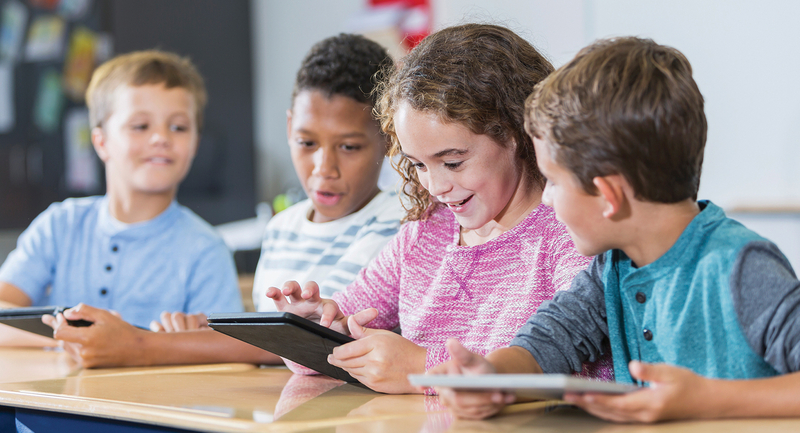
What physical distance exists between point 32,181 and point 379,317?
2.32 metres

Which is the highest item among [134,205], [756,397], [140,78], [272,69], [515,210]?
[272,69]

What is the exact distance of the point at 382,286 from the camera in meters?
1.10

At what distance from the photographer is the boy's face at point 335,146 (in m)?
1.28

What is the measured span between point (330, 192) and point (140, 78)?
612 millimetres

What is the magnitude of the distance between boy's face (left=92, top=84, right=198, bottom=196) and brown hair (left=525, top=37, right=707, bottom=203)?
1.08 m

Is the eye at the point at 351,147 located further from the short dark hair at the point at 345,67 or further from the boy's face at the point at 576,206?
the boy's face at the point at 576,206

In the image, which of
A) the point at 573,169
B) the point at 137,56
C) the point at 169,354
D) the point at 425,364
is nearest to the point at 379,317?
the point at 425,364

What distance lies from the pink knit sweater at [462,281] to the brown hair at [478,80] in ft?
0.34

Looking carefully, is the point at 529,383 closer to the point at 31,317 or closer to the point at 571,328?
the point at 571,328

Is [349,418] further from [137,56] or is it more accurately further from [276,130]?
[276,130]

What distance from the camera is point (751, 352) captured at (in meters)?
0.69

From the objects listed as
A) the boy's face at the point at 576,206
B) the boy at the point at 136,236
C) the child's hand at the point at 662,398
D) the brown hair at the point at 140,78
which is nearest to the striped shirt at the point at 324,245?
the boy at the point at 136,236

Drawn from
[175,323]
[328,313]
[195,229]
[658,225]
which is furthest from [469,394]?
[195,229]

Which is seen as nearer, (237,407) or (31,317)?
(237,407)
